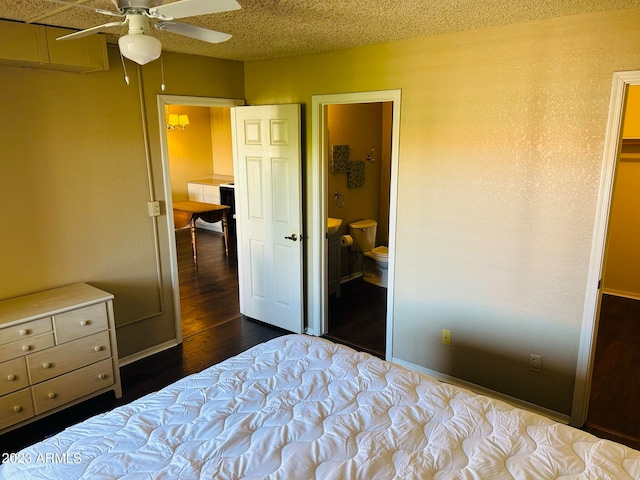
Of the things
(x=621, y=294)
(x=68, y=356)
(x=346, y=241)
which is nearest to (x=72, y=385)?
(x=68, y=356)

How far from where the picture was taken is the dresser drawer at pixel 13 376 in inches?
105

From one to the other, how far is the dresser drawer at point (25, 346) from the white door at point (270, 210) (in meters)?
1.93

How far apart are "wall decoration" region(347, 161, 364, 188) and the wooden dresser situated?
3.22 meters

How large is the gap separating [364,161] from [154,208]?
287 cm

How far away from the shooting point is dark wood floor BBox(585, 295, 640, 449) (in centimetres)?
286

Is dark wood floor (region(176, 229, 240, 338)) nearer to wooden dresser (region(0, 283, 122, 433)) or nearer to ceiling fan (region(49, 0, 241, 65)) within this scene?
wooden dresser (region(0, 283, 122, 433))

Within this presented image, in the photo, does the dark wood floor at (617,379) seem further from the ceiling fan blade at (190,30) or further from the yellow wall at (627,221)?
the ceiling fan blade at (190,30)

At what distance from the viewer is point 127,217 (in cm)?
355

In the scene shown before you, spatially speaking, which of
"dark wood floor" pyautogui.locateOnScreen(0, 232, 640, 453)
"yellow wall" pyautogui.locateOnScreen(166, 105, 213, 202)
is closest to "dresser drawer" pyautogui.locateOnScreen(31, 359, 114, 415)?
"dark wood floor" pyautogui.locateOnScreen(0, 232, 640, 453)

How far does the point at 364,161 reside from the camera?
5750 millimetres

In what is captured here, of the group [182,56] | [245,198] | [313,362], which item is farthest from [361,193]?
[313,362]

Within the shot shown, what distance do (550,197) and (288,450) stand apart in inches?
81.0

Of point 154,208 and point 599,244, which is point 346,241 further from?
point 599,244

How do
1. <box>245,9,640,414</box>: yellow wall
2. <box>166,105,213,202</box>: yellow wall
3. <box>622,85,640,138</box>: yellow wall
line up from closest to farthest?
<box>245,9,640,414</box>: yellow wall < <box>622,85,640,138</box>: yellow wall < <box>166,105,213,202</box>: yellow wall
